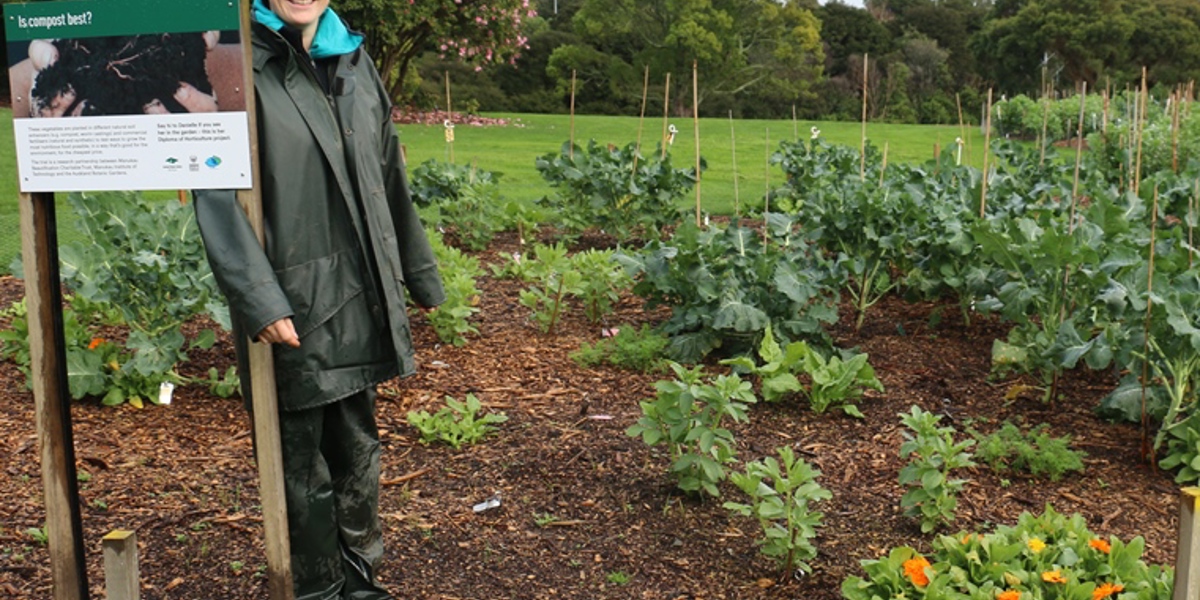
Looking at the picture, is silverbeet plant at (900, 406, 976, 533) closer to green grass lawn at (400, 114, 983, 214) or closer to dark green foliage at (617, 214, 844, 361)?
dark green foliage at (617, 214, 844, 361)

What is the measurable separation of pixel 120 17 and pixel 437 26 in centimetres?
1872

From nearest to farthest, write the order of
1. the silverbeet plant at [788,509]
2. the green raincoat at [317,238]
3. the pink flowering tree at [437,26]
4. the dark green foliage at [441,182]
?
the green raincoat at [317,238] < the silverbeet plant at [788,509] < the dark green foliage at [441,182] < the pink flowering tree at [437,26]

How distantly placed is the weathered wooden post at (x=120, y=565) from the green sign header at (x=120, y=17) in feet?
3.81

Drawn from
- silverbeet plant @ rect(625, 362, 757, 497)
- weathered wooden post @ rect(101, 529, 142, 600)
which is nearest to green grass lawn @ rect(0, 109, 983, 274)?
silverbeet plant @ rect(625, 362, 757, 497)

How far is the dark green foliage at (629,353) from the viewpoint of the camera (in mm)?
5816

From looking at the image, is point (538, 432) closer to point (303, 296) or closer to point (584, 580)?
point (584, 580)

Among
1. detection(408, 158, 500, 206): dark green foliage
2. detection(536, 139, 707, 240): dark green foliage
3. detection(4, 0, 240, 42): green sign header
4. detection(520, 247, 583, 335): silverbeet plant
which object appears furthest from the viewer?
detection(408, 158, 500, 206): dark green foliage

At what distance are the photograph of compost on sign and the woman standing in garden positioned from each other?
144 mm

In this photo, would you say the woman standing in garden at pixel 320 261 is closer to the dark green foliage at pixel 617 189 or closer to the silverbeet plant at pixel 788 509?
the silverbeet plant at pixel 788 509

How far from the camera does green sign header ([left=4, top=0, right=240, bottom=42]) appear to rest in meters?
2.75

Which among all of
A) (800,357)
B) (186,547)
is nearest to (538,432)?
(800,357)

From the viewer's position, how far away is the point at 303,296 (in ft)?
10.2

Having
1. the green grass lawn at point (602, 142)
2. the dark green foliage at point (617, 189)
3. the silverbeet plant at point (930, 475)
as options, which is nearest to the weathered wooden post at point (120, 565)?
the silverbeet plant at point (930, 475)

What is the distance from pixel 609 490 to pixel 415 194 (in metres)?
5.05
